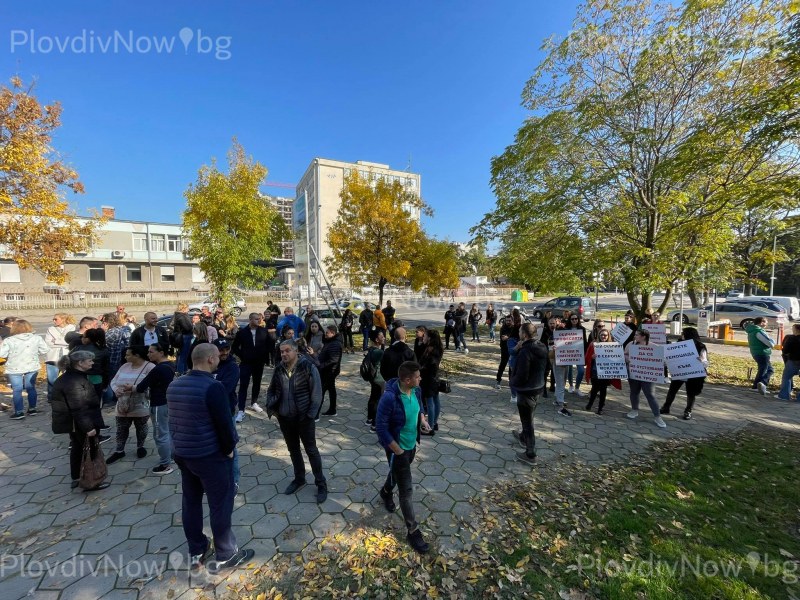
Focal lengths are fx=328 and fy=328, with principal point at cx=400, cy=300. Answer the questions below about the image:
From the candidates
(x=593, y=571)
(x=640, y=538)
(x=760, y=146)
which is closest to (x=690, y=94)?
(x=760, y=146)

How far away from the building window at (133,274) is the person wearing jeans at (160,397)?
41.8 metres

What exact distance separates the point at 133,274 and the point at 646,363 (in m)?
46.8

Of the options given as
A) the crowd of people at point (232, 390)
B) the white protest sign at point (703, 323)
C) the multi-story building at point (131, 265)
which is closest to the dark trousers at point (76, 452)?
the crowd of people at point (232, 390)

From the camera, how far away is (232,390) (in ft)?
16.9

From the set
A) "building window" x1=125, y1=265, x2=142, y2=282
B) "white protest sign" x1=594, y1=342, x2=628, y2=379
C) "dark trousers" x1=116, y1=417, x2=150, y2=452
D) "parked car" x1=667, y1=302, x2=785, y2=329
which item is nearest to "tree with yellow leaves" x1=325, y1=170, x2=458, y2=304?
"white protest sign" x1=594, y1=342, x2=628, y2=379

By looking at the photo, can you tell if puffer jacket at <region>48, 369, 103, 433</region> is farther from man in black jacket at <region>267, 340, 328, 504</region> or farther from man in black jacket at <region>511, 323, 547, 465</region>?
man in black jacket at <region>511, 323, 547, 465</region>

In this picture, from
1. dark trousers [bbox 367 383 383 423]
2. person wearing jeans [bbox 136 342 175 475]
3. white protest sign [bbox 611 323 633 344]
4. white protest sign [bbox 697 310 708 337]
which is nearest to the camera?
person wearing jeans [bbox 136 342 175 475]

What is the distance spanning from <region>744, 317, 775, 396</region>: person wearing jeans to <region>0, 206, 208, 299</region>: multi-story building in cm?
3812

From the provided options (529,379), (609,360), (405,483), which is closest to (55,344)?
(405,483)

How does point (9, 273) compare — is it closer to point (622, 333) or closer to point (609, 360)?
point (609, 360)

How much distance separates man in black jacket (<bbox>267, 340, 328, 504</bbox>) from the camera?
387 centimetres

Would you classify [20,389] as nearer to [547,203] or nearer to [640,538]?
[640,538]

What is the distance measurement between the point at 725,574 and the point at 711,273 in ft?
29.5

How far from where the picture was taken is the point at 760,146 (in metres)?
6.06
